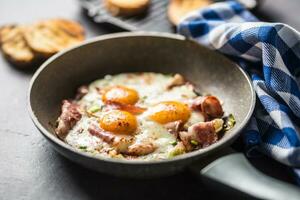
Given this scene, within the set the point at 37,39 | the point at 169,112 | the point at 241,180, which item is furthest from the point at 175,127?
the point at 37,39

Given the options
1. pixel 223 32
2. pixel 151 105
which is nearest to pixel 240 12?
pixel 223 32

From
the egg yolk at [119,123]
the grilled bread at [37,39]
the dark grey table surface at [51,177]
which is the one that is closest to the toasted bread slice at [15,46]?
the grilled bread at [37,39]

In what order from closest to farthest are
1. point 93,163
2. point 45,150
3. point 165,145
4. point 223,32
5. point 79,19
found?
point 93,163 < point 165,145 < point 45,150 < point 223,32 < point 79,19

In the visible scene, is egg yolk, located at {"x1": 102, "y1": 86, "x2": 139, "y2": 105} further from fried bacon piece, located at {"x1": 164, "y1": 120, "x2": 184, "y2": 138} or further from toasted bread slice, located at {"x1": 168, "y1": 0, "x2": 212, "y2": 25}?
toasted bread slice, located at {"x1": 168, "y1": 0, "x2": 212, "y2": 25}

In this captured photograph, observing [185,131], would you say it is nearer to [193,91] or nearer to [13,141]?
[193,91]

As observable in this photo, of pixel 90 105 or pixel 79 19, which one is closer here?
pixel 90 105

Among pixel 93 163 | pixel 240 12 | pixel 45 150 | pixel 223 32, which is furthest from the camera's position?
pixel 240 12

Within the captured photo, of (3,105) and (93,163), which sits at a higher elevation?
(93,163)

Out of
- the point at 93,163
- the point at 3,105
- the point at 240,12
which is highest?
the point at 240,12
